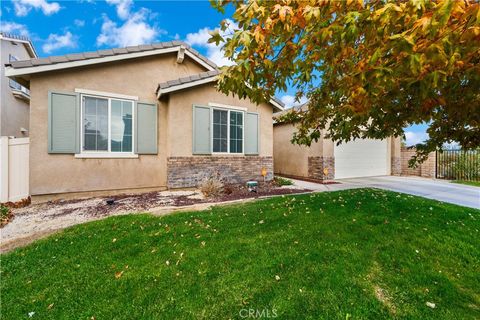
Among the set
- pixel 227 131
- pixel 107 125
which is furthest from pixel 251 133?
pixel 107 125

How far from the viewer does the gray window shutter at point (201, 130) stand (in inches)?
321

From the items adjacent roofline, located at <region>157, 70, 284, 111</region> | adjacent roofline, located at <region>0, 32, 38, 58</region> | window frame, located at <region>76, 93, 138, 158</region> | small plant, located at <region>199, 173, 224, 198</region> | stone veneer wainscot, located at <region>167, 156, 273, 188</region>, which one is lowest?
small plant, located at <region>199, 173, 224, 198</region>

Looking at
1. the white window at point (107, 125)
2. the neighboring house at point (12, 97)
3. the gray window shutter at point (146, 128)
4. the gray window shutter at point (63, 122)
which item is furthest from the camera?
the neighboring house at point (12, 97)

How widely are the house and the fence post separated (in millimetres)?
10679

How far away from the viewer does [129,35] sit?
1010 centimetres

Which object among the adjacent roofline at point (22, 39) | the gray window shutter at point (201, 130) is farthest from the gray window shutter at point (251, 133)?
the adjacent roofline at point (22, 39)

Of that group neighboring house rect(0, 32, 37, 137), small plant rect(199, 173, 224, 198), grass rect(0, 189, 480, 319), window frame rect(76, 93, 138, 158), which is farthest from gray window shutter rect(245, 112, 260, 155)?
neighboring house rect(0, 32, 37, 137)

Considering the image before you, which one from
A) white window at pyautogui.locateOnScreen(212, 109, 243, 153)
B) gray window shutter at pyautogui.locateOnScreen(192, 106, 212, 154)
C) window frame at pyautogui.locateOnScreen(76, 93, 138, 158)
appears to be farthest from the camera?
white window at pyautogui.locateOnScreen(212, 109, 243, 153)

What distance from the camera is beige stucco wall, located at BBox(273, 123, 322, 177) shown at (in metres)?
11.3

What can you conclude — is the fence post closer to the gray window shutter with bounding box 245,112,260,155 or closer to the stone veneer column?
the gray window shutter with bounding box 245,112,260,155

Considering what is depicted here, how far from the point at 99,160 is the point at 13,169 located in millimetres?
2137

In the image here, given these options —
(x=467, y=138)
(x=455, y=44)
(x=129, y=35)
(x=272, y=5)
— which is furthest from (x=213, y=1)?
(x=129, y=35)

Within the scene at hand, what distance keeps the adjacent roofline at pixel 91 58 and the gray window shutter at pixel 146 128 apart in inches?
66.6

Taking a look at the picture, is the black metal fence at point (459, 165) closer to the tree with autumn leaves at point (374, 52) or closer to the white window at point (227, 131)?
the white window at point (227, 131)
